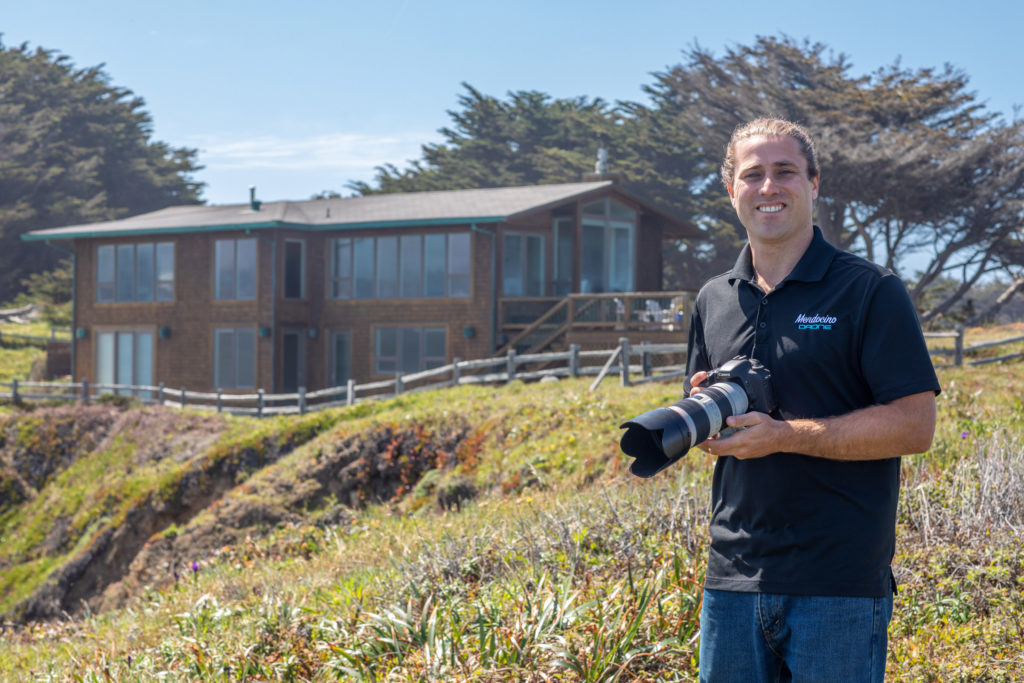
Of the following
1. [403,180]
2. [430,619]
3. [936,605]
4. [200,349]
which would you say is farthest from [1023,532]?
[403,180]

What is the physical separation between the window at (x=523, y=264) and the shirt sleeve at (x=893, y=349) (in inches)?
841

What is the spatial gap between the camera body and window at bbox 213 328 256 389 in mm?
24037

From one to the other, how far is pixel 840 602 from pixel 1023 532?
12.2ft

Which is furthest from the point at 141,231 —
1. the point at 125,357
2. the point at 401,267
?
the point at 401,267

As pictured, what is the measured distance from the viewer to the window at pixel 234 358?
2634cm

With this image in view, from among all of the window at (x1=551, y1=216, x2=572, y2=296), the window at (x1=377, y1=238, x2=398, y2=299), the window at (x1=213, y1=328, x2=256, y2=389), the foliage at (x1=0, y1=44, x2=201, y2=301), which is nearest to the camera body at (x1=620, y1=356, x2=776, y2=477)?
the window at (x1=551, y1=216, x2=572, y2=296)

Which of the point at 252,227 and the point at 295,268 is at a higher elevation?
the point at 252,227

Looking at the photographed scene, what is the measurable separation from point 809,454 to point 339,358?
24116 millimetres

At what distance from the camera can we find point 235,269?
26672 mm

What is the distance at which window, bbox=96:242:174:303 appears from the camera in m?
27.9

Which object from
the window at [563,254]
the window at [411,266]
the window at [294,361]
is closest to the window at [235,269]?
the window at [294,361]

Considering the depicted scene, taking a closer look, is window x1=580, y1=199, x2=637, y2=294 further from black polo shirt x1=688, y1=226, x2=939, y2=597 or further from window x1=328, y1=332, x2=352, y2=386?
black polo shirt x1=688, y1=226, x2=939, y2=597

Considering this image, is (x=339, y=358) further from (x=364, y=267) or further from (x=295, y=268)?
(x=295, y=268)

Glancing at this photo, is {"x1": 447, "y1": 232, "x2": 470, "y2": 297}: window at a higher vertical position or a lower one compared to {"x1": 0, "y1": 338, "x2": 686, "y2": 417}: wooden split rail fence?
higher
